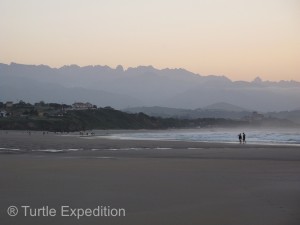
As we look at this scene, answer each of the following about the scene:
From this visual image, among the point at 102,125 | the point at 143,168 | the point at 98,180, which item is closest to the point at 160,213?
the point at 98,180

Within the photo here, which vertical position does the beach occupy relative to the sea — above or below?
below

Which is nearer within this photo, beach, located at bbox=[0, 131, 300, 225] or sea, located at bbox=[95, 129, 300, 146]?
beach, located at bbox=[0, 131, 300, 225]

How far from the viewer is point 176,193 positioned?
13.2 m

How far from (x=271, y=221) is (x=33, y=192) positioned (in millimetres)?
7019

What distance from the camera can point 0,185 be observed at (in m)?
14.4

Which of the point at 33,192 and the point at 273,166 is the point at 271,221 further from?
the point at 273,166

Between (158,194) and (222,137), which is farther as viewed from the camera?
(222,137)

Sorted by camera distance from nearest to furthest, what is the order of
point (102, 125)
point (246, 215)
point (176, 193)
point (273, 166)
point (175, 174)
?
point (246, 215)
point (176, 193)
point (175, 174)
point (273, 166)
point (102, 125)

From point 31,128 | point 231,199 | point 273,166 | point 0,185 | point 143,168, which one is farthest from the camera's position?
point 31,128

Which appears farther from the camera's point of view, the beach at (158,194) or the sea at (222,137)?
the sea at (222,137)

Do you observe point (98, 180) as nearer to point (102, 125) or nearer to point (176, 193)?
point (176, 193)

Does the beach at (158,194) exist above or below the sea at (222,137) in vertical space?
below

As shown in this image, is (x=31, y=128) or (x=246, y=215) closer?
(x=246, y=215)

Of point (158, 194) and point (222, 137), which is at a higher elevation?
point (222, 137)
